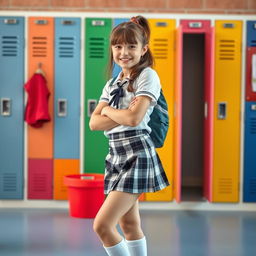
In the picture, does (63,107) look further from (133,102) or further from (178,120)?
(133,102)

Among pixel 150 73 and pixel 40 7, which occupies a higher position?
pixel 40 7

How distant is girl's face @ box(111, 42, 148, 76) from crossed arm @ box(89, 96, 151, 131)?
0.19 meters

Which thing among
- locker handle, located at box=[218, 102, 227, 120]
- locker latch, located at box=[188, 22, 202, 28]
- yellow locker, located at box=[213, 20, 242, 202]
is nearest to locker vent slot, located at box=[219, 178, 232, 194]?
yellow locker, located at box=[213, 20, 242, 202]

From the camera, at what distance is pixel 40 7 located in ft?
20.6

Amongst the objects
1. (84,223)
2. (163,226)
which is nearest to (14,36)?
(84,223)

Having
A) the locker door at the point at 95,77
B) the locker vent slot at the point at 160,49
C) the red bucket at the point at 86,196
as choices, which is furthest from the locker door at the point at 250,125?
the red bucket at the point at 86,196

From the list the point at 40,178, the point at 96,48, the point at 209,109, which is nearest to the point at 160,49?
the point at 96,48

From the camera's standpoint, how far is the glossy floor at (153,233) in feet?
12.3

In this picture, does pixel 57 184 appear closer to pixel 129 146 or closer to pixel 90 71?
pixel 90 71

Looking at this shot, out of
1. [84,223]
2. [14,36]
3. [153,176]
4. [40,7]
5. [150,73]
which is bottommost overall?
[84,223]

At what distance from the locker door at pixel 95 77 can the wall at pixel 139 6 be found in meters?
0.96

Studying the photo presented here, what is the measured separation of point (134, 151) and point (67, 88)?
3.06 m

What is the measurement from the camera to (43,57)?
538cm

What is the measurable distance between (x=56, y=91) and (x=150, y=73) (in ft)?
10.0
